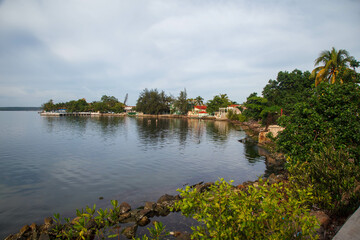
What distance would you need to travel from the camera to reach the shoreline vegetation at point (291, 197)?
202 inches

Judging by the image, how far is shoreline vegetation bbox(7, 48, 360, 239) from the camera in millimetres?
5141

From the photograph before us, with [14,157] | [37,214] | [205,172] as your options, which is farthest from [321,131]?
[14,157]

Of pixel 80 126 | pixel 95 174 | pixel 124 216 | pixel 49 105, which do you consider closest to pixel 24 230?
pixel 124 216

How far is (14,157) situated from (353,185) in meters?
35.4

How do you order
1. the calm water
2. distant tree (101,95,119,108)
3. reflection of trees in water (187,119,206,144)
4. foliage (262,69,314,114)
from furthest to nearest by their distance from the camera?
1. distant tree (101,95,119,108)
2. foliage (262,69,314,114)
3. reflection of trees in water (187,119,206,144)
4. the calm water

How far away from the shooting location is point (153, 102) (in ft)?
495

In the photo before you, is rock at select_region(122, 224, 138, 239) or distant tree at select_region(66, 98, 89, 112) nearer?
rock at select_region(122, 224, 138, 239)

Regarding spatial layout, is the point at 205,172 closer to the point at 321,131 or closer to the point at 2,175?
the point at 321,131

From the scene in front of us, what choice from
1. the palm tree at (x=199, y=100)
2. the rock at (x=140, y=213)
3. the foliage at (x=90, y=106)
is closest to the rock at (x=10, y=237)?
the rock at (x=140, y=213)

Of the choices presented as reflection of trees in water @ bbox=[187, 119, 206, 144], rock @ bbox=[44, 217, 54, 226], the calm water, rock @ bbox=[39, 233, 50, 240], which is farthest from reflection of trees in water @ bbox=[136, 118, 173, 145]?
rock @ bbox=[39, 233, 50, 240]

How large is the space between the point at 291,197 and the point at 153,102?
147498 millimetres

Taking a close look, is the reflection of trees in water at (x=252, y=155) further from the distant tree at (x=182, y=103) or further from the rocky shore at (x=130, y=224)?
the distant tree at (x=182, y=103)

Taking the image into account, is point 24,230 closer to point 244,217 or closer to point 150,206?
point 150,206

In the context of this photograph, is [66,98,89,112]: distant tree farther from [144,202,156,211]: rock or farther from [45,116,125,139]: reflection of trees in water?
[144,202,156,211]: rock
